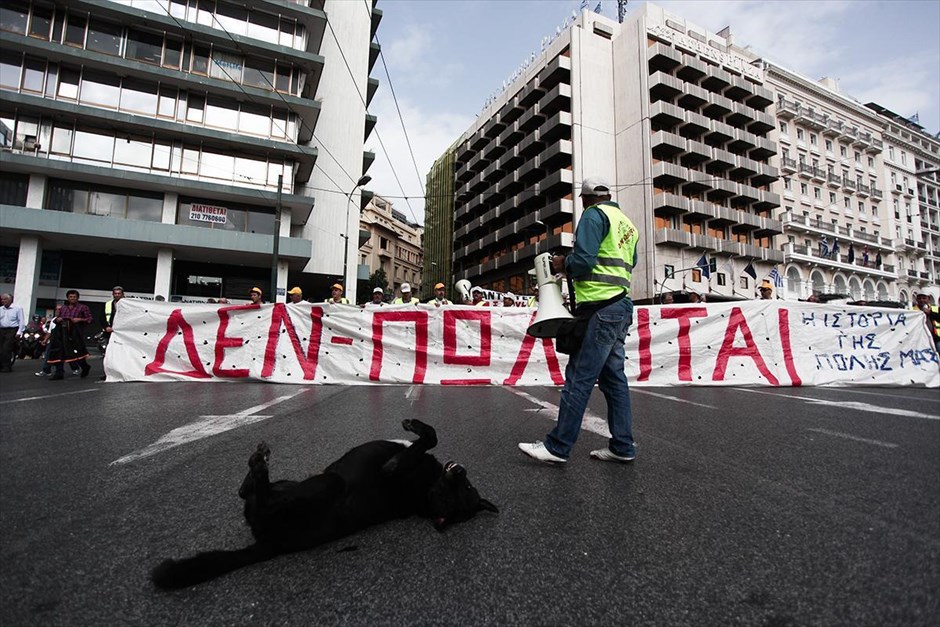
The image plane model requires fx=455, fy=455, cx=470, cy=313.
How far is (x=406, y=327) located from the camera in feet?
27.5

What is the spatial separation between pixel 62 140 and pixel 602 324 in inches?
1132

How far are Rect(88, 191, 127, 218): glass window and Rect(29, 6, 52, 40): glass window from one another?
26.4 feet

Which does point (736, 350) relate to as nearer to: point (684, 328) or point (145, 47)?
point (684, 328)

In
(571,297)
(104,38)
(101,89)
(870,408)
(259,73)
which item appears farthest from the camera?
(259,73)

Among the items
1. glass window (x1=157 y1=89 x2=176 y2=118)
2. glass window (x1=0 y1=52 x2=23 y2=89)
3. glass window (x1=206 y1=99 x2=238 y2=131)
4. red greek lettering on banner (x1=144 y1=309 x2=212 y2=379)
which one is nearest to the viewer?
red greek lettering on banner (x1=144 y1=309 x2=212 y2=379)

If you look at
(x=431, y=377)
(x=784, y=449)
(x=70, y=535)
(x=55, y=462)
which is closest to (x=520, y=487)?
(x=70, y=535)

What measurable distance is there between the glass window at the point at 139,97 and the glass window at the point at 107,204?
4330mm

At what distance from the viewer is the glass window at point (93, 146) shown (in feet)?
71.4

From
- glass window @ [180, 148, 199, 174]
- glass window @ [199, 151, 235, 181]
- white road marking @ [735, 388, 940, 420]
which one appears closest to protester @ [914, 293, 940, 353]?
white road marking @ [735, 388, 940, 420]

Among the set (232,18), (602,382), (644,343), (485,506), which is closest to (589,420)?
(602,382)

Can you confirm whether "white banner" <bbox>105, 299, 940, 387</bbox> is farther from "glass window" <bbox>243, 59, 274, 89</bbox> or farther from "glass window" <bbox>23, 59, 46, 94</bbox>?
"glass window" <bbox>23, 59, 46, 94</bbox>

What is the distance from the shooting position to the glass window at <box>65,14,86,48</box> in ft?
73.5

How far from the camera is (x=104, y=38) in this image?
22.8 meters

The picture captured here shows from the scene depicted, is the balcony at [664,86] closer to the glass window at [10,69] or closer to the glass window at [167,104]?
the glass window at [167,104]
